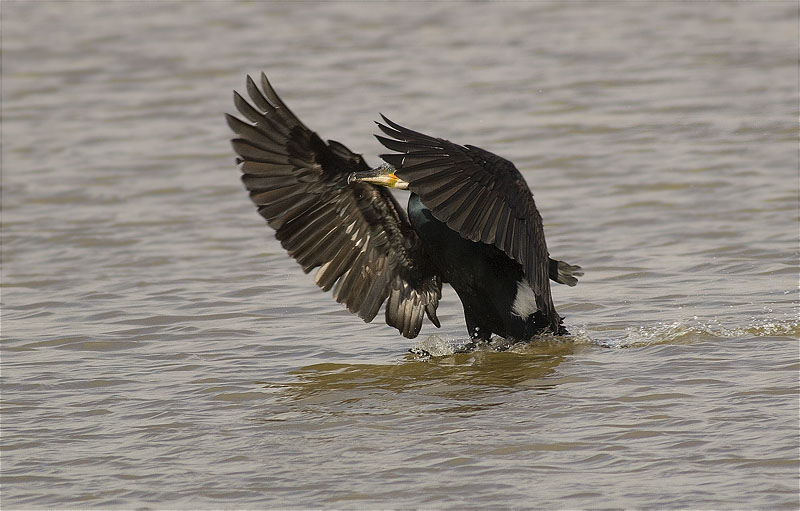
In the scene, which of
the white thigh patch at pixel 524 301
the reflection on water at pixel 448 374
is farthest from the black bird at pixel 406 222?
the reflection on water at pixel 448 374

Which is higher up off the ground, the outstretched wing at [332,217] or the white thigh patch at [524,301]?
the outstretched wing at [332,217]

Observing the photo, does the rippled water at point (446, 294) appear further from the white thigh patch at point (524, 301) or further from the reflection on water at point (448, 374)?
the white thigh patch at point (524, 301)

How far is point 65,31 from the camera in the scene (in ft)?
48.7

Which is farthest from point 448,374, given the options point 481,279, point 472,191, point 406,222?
point 472,191

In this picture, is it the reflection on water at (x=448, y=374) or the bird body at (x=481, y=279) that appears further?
the bird body at (x=481, y=279)

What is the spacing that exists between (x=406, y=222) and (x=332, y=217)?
0.34 metres

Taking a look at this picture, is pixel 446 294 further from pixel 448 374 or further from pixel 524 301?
pixel 448 374

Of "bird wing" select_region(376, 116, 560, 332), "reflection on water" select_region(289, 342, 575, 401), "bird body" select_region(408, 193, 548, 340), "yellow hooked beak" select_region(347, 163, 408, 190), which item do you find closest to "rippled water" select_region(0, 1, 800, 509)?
"reflection on water" select_region(289, 342, 575, 401)

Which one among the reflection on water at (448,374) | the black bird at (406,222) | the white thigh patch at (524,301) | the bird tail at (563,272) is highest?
the black bird at (406,222)

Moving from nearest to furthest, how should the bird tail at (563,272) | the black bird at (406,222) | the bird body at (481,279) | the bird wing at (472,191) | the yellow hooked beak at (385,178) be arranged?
Answer: the bird wing at (472,191) → the black bird at (406,222) → the yellow hooked beak at (385,178) → the bird body at (481,279) → the bird tail at (563,272)

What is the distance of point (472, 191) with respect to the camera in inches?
209

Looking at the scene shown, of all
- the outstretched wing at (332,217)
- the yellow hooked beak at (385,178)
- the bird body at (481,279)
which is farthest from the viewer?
the bird body at (481,279)

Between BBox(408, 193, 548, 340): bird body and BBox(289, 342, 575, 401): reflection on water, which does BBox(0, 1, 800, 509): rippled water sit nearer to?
BBox(289, 342, 575, 401): reflection on water

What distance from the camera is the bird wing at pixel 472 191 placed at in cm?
518
